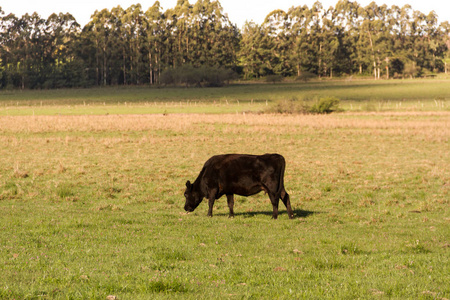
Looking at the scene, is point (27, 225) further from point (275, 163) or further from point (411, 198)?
point (411, 198)

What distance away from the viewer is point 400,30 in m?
183

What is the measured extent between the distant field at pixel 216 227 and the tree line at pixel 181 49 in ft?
350

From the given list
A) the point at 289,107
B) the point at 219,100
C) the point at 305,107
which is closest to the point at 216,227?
the point at 289,107

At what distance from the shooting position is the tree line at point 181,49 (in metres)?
144

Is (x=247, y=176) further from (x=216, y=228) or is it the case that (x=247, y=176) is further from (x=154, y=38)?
(x=154, y=38)

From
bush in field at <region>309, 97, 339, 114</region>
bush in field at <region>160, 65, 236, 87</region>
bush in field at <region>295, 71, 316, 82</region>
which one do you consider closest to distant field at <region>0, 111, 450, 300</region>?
bush in field at <region>309, 97, 339, 114</region>

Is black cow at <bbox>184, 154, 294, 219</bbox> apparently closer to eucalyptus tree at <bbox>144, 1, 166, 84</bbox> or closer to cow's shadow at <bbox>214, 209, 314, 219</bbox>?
cow's shadow at <bbox>214, 209, 314, 219</bbox>

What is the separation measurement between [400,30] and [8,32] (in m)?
124

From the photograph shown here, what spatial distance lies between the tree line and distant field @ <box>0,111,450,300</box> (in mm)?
106716

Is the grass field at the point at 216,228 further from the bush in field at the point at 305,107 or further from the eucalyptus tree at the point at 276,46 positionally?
the eucalyptus tree at the point at 276,46

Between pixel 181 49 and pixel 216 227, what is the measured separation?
149 metres

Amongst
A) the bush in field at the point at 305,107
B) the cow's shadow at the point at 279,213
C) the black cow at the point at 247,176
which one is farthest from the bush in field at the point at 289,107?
the black cow at the point at 247,176

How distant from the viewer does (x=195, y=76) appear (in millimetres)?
132875

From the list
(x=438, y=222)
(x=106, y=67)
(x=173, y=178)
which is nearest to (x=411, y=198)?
(x=438, y=222)
